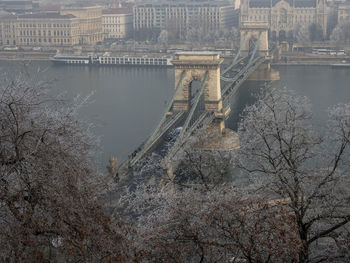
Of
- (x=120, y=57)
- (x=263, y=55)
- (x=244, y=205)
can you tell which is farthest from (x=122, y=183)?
(x=120, y=57)

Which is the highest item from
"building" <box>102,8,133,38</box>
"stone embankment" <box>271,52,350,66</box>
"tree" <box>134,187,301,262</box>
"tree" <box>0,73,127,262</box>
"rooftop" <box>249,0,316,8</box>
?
"rooftop" <box>249,0,316,8</box>

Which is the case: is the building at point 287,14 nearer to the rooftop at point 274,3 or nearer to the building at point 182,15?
the rooftop at point 274,3

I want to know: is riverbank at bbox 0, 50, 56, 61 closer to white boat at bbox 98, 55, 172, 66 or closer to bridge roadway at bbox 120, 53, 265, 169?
white boat at bbox 98, 55, 172, 66

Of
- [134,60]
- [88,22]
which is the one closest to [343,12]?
[134,60]

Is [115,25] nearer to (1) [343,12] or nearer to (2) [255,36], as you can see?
(2) [255,36]

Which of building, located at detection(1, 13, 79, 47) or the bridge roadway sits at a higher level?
building, located at detection(1, 13, 79, 47)

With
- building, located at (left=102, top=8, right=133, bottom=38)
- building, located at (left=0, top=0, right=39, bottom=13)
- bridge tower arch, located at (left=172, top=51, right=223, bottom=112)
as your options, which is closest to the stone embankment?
building, located at (left=102, top=8, right=133, bottom=38)

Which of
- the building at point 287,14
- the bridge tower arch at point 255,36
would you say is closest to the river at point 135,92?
the bridge tower arch at point 255,36
